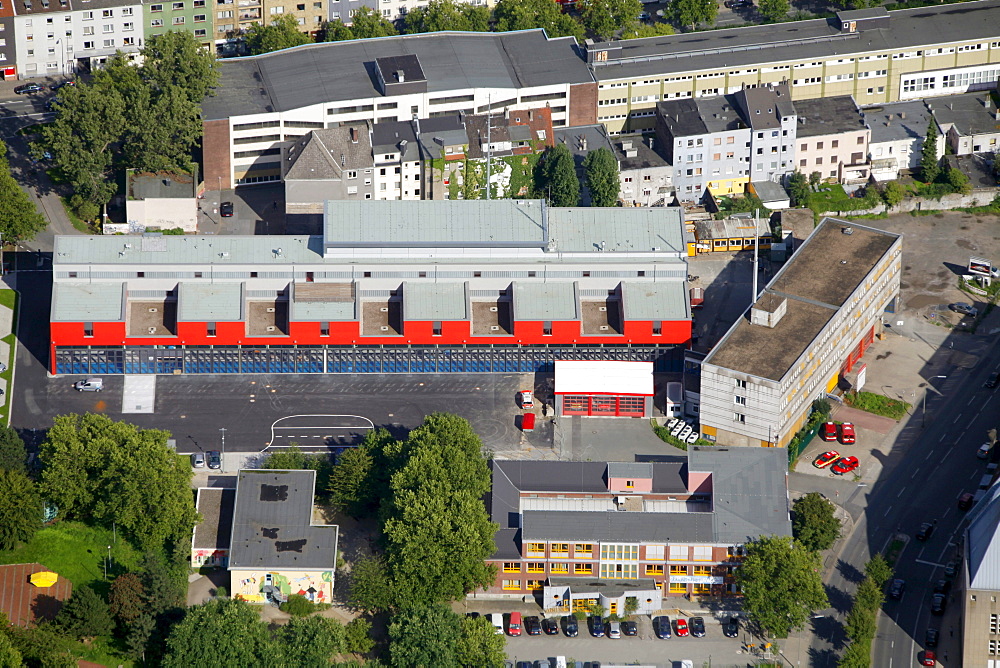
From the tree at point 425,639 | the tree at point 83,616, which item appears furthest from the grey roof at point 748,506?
the tree at point 83,616

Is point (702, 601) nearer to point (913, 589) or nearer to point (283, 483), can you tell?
point (913, 589)

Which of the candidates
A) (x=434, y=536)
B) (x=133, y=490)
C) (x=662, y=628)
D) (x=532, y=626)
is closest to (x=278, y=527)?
(x=133, y=490)

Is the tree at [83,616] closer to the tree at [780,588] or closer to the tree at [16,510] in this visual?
the tree at [16,510]

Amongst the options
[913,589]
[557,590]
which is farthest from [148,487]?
[913,589]

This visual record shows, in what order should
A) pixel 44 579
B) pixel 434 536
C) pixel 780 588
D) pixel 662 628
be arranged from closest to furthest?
pixel 780 588 < pixel 434 536 < pixel 662 628 < pixel 44 579

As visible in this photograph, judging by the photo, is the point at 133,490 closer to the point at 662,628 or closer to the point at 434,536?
the point at 434,536
